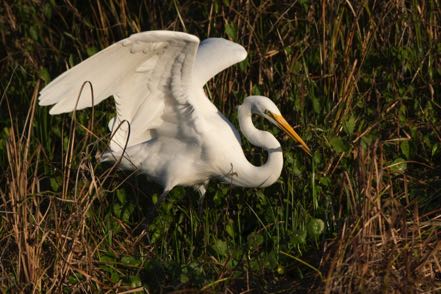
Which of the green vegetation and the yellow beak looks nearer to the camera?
the green vegetation

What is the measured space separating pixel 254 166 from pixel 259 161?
1.15ft

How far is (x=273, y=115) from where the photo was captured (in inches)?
179

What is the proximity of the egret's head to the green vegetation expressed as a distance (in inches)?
5.4

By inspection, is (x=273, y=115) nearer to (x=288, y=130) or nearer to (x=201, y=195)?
(x=288, y=130)

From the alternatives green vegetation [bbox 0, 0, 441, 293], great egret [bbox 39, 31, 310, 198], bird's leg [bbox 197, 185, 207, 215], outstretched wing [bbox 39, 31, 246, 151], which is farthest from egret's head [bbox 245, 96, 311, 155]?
bird's leg [bbox 197, 185, 207, 215]

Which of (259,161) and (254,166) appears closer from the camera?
(254,166)

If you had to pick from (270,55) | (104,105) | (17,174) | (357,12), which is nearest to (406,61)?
(357,12)

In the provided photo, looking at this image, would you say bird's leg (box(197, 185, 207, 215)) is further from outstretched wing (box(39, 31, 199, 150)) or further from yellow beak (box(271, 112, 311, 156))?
yellow beak (box(271, 112, 311, 156))

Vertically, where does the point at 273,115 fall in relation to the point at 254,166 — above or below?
above

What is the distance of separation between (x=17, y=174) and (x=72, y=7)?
2.33 m

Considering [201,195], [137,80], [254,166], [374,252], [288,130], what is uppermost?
[137,80]

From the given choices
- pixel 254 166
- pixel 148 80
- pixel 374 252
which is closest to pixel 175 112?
pixel 148 80

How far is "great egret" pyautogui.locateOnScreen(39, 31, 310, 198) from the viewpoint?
4215 mm

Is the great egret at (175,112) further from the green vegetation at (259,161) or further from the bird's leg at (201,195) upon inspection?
the green vegetation at (259,161)
